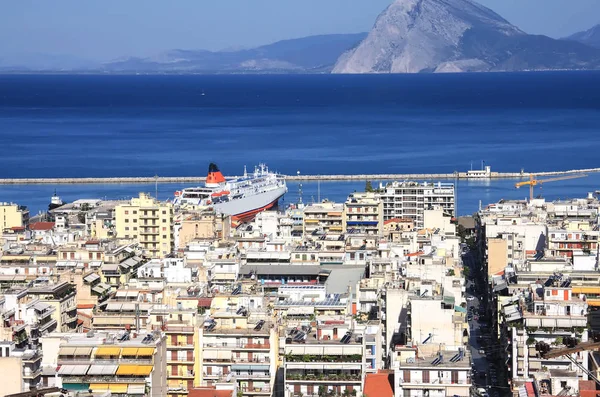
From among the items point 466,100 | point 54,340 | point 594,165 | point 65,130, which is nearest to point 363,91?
point 466,100

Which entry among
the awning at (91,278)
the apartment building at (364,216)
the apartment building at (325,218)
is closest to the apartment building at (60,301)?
the awning at (91,278)

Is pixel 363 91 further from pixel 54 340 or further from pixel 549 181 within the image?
pixel 54 340

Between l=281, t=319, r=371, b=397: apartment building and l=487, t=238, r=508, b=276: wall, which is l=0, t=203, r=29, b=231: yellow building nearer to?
l=487, t=238, r=508, b=276: wall

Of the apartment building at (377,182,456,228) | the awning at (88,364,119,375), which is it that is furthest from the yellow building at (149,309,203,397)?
the apartment building at (377,182,456,228)

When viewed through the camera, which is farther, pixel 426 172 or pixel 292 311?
pixel 426 172

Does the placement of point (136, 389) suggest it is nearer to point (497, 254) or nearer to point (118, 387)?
point (118, 387)

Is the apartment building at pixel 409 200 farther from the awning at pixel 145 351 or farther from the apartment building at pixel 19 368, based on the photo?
the apartment building at pixel 19 368
